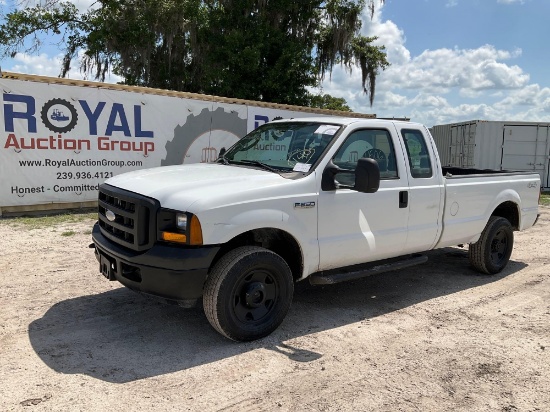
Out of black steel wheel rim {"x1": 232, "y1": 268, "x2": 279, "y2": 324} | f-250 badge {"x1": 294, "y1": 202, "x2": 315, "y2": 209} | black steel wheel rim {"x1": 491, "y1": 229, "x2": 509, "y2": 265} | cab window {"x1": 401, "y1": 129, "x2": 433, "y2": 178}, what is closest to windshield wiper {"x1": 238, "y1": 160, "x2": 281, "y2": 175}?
f-250 badge {"x1": 294, "y1": 202, "x2": 315, "y2": 209}

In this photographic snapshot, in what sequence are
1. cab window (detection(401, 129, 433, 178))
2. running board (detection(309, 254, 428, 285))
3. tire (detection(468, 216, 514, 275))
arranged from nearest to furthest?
running board (detection(309, 254, 428, 285)) < cab window (detection(401, 129, 433, 178)) < tire (detection(468, 216, 514, 275))

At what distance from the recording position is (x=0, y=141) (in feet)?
30.4

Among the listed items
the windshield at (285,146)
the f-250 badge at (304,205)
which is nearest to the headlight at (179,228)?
the f-250 badge at (304,205)

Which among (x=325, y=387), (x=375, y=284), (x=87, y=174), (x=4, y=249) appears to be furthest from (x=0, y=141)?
(x=325, y=387)

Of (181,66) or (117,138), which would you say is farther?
(181,66)

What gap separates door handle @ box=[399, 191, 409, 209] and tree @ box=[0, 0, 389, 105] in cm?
1441

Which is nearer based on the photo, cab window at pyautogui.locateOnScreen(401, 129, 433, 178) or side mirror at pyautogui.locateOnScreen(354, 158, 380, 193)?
side mirror at pyautogui.locateOnScreen(354, 158, 380, 193)

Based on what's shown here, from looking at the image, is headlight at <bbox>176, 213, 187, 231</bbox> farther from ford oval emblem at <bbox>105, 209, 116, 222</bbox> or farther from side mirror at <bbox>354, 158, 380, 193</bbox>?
side mirror at <bbox>354, 158, 380, 193</bbox>

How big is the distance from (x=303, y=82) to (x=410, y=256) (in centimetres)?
1591

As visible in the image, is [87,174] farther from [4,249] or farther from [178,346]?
[178,346]

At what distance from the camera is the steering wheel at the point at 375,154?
491cm

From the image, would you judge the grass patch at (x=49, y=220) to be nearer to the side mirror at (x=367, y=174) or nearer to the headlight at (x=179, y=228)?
the headlight at (x=179, y=228)

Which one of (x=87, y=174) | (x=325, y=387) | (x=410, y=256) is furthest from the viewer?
(x=87, y=174)

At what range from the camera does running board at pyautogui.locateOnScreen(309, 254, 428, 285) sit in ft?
14.8
